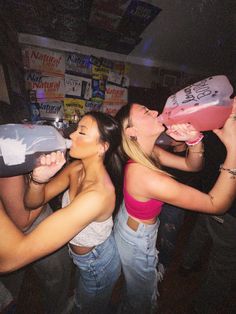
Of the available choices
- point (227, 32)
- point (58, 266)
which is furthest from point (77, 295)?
point (227, 32)

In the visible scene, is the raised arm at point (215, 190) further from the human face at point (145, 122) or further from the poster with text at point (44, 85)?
the poster with text at point (44, 85)

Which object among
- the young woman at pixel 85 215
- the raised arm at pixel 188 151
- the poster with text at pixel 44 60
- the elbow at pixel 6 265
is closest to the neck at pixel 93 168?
the young woman at pixel 85 215

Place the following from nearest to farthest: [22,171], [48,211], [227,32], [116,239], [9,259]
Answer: [9,259] < [22,171] < [116,239] < [48,211] < [227,32]

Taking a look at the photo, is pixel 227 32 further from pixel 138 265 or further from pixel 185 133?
pixel 138 265

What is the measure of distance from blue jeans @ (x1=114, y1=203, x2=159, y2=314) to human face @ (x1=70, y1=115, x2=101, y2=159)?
52cm

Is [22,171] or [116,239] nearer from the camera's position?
[22,171]

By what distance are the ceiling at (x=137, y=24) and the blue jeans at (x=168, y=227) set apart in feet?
7.87

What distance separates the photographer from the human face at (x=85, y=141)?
58.3 inches

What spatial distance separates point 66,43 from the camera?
3611 mm

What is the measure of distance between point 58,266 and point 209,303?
143 cm

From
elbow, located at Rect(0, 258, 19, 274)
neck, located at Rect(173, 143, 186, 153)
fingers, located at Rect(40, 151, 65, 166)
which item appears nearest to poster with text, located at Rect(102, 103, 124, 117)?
neck, located at Rect(173, 143, 186, 153)

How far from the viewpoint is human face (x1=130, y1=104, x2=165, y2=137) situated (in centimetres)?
171

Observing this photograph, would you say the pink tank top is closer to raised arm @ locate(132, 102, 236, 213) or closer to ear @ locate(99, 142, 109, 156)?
raised arm @ locate(132, 102, 236, 213)

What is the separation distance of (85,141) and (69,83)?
272 cm
